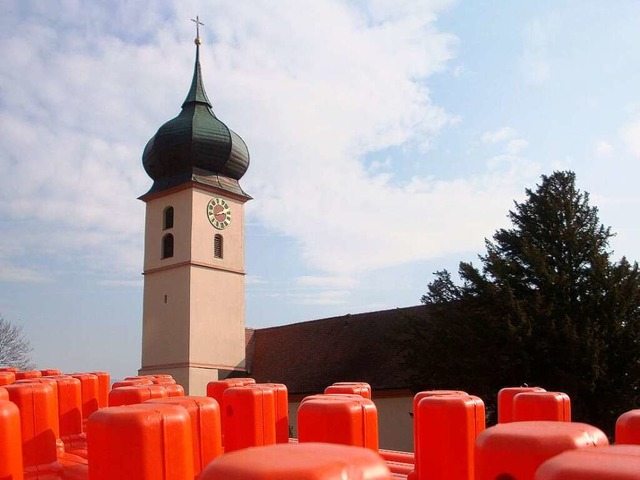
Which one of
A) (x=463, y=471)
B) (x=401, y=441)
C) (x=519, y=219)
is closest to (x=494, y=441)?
(x=463, y=471)

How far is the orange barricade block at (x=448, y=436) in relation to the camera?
17.6ft

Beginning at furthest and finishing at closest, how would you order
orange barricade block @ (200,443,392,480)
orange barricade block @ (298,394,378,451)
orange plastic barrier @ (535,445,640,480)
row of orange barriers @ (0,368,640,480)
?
orange barricade block @ (298,394,378,451) → row of orange barriers @ (0,368,640,480) → orange barricade block @ (200,443,392,480) → orange plastic barrier @ (535,445,640,480)

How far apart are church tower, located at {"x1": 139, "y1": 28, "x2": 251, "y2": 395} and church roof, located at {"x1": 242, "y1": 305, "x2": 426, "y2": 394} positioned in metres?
1.77

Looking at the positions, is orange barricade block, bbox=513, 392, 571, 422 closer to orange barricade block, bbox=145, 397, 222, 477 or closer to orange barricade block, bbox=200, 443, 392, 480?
orange barricade block, bbox=145, 397, 222, 477

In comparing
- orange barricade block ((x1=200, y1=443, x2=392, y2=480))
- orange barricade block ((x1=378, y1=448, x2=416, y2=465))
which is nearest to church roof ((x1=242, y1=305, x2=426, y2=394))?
orange barricade block ((x1=378, y1=448, x2=416, y2=465))

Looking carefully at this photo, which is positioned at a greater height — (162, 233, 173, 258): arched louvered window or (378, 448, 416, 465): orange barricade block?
(162, 233, 173, 258): arched louvered window

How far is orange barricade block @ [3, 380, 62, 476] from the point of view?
623 cm

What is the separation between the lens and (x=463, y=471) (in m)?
5.38

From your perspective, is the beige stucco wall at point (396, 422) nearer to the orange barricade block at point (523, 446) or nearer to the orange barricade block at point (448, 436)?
the orange barricade block at point (448, 436)

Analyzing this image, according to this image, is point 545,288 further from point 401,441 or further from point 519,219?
point 401,441

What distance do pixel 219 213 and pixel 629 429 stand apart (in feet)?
108

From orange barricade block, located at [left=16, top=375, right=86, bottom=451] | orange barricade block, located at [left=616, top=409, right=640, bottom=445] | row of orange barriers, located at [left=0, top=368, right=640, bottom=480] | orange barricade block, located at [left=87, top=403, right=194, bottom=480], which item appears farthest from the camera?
orange barricade block, located at [left=16, top=375, right=86, bottom=451]

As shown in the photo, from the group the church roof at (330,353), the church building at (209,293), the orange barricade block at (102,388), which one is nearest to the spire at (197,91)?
the church building at (209,293)

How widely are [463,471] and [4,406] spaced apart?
314 cm
